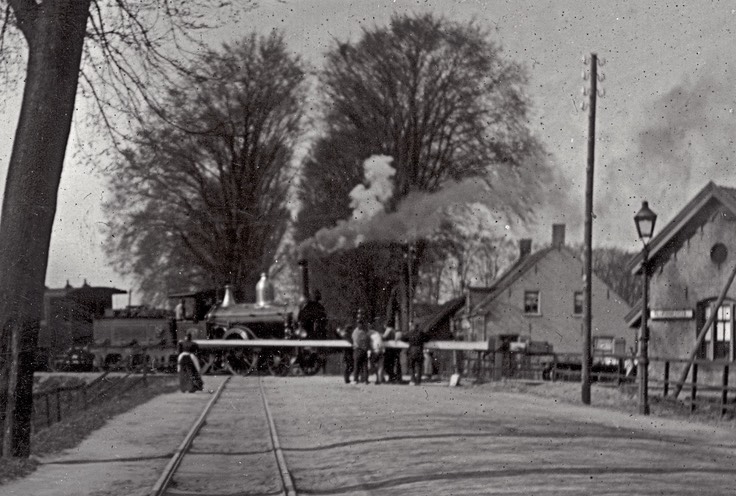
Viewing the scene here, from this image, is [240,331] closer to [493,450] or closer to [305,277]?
[305,277]

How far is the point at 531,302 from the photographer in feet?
189

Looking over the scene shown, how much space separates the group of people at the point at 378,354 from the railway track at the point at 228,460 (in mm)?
10691

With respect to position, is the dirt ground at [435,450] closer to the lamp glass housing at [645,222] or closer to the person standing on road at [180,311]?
the lamp glass housing at [645,222]

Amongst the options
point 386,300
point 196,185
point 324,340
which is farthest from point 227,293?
point 386,300

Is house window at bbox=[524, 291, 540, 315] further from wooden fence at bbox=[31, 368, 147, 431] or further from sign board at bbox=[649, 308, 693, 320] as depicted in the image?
wooden fence at bbox=[31, 368, 147, 431]

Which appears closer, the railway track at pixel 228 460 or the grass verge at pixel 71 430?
the railway track at pixel 228 460

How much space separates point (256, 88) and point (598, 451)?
1262cm

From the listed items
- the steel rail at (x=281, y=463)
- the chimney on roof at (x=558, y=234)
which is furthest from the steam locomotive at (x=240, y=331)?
the steel rail at (x=281, y=463)

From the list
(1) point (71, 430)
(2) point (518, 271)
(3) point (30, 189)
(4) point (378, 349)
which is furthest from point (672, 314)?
(2) point (518, 271)

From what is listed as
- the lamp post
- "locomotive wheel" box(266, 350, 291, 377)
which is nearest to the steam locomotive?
"locomotive wheel" box(266, 350, 291, 377)

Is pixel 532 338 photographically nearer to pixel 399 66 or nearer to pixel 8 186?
pixel 399 66

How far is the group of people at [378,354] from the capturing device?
1220 inches

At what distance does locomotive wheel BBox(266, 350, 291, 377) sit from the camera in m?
38.0

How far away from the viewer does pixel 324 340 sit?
36531mm
